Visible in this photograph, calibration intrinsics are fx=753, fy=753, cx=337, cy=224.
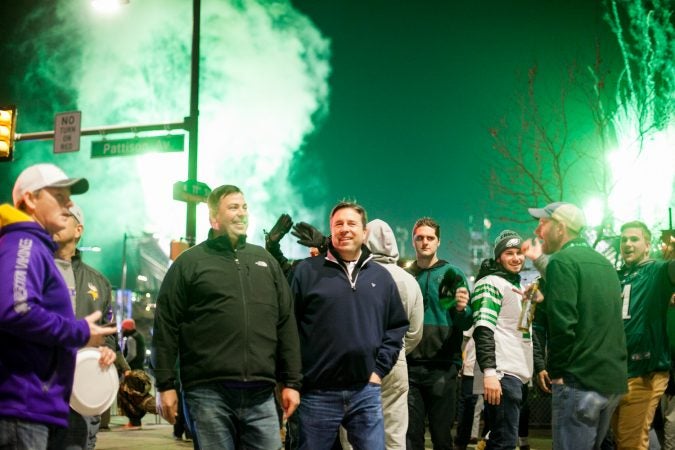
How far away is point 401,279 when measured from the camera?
6312 mm

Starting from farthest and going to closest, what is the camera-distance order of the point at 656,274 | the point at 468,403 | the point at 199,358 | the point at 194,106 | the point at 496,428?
1. the point at 194,106
2. the point at 468,403
3. the point at 656,274
4. the point at 496,428
5. the point at 199,358

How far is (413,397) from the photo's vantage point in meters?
6.96

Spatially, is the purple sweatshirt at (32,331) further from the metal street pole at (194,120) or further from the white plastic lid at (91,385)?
the metal street pole at (194,120)

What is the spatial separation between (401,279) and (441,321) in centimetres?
108

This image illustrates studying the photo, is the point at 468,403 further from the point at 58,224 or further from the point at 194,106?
the point at 194,106

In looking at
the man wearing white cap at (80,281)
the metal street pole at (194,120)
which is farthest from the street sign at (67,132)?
the man wearing white cap at (80,281)

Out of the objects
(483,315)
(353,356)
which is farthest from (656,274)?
(353,356)

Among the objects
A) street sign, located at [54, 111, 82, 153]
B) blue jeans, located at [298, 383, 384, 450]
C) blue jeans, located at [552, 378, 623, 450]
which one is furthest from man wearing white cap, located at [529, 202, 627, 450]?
street sign, located at [54, 111, 82, 153]

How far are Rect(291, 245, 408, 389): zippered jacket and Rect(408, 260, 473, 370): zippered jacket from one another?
4.52 feet

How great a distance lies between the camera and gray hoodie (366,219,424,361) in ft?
20.7

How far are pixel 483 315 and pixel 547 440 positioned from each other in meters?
5.86

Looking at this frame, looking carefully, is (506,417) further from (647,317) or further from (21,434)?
(21,434)

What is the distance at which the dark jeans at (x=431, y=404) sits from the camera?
6926 mm

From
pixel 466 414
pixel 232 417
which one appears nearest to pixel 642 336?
pixel 466 414
